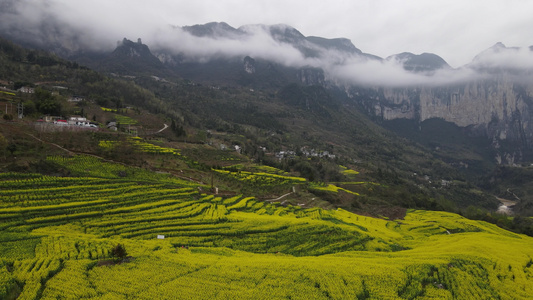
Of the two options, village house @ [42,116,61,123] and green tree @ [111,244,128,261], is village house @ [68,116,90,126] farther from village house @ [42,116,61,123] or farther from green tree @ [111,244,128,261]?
green tree @ [111,244,128,261]

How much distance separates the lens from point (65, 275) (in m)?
21.8

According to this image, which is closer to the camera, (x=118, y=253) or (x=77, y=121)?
(x=118, y=253)

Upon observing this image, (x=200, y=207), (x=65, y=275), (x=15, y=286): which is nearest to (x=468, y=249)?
(x=200, y=207)

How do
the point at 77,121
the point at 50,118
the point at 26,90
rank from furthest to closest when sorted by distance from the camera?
the point at 26,90 < the point at 77,121 < the point at 50,118

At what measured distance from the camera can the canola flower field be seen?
21.4 m

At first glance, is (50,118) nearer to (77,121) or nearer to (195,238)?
(77,121)

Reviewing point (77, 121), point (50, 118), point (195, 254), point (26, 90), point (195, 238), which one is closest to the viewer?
point (195, 254)

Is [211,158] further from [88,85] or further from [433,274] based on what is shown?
[88,85]

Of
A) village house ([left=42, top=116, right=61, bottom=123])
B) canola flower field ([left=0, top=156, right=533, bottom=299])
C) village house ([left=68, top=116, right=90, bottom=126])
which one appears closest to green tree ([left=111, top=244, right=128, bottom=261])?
canola flower field ([left=0, top=156, right=533, bottom=299])

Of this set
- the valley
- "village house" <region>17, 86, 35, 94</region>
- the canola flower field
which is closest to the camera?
the canola flower field

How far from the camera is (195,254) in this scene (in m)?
28.3

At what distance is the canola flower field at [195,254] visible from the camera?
21406 mm

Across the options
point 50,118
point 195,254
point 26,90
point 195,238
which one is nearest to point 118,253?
point 195,254

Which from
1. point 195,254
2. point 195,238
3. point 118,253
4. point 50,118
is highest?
point 50,118
